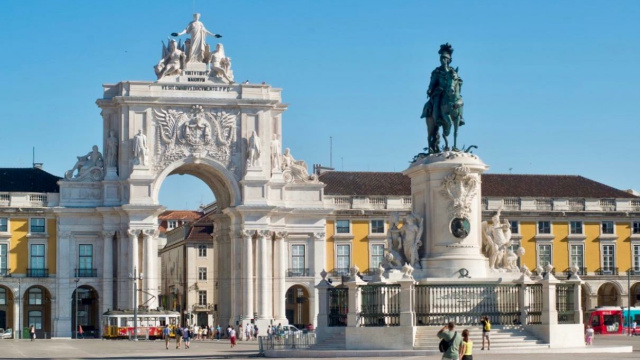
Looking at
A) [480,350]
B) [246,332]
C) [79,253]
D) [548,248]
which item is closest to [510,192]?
[548,248]

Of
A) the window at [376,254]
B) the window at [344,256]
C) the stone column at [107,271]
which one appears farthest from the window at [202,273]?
the stone column at [107,271]

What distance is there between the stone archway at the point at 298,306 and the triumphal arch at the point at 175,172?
4348mm

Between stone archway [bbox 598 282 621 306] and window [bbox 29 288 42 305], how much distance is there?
3781 centimetres

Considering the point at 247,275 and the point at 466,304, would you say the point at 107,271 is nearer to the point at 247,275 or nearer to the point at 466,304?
the point at 247,275

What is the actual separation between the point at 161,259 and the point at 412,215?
97.5 m

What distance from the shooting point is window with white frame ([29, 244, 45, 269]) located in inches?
3656

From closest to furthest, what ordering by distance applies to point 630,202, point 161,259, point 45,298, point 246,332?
point 246,332 → point 45,298 → point 630,202 → point 161,259

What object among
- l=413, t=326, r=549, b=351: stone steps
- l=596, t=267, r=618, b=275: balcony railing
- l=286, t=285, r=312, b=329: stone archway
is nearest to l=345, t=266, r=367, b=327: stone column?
l=413, t=326, r=549, b=351: stone steps

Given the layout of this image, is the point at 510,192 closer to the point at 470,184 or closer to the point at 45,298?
the point at 45,298

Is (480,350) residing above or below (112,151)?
below

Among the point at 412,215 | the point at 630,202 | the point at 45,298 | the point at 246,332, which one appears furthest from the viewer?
the point at 630,202

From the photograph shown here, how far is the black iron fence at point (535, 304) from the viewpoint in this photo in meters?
46.2

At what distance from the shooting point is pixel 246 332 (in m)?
89.3

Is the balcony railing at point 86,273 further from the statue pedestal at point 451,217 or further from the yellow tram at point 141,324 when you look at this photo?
the statue pedestal at point 451,217
